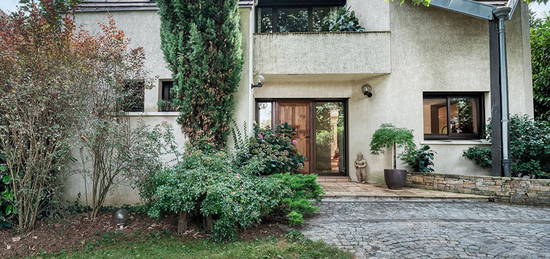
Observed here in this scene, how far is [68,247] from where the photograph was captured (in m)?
3.29

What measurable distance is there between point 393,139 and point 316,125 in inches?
101

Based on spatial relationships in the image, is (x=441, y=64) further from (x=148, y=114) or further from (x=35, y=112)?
(x=35, y=112)

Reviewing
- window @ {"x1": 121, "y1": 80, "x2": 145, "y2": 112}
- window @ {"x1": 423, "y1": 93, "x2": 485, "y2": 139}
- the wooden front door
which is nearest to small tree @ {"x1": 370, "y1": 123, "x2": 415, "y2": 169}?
window @ {"x1": 423, "y1": 93, "x2": 485, "y2": 139}

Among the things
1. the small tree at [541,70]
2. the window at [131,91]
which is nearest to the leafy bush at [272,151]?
the window at [131,91]

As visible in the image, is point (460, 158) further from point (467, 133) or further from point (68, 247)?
point (68, 247)

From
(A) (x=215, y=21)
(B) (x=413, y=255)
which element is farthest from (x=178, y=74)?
(B) (x=413, y=255)

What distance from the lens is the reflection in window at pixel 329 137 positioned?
8367 mm

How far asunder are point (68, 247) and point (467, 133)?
8769mm

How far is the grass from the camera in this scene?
9.64 ft

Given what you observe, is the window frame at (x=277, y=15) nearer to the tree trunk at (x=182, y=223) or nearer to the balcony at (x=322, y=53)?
the balcony at (x=322, y=53)

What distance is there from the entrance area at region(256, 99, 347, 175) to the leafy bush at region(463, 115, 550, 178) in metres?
3.66

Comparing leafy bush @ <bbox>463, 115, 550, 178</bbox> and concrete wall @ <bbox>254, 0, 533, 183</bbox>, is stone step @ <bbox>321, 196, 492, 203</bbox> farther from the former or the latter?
concrete wall @ <bbox>254, 0, 533, 183</bbox>

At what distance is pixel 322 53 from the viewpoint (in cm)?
718

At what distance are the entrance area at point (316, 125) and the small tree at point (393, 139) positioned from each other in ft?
5.67
